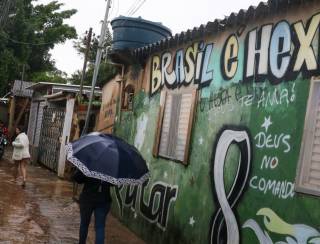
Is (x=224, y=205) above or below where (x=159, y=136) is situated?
below

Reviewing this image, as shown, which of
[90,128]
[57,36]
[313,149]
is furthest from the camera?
[57,36]

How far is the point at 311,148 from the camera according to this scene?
17.1 ft

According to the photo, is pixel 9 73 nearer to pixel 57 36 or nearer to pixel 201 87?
pixel 57 36

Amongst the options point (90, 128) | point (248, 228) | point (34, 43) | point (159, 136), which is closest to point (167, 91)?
point (159, 136)

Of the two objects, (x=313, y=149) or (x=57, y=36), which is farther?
(x=57, y=36)

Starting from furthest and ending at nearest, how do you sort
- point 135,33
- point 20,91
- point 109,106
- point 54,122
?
1. point 20,91
2. point 54,122
3. point 109,106
4. point 135,33

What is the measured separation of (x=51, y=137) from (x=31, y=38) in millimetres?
15079

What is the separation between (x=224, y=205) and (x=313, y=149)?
171 cm

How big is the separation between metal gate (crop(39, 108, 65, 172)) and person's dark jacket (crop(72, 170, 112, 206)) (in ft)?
34.7

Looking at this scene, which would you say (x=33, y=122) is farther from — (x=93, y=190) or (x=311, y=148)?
(x=311, y=148)

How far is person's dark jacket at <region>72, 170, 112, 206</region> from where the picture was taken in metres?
6.65

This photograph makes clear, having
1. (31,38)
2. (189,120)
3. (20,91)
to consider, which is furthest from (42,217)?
(31,38)

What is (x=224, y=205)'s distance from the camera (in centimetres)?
655

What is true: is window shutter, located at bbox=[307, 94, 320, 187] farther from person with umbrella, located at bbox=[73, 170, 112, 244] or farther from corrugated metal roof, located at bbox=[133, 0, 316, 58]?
person with umbrella, located at bbox=[73, 170, 112, 244]
